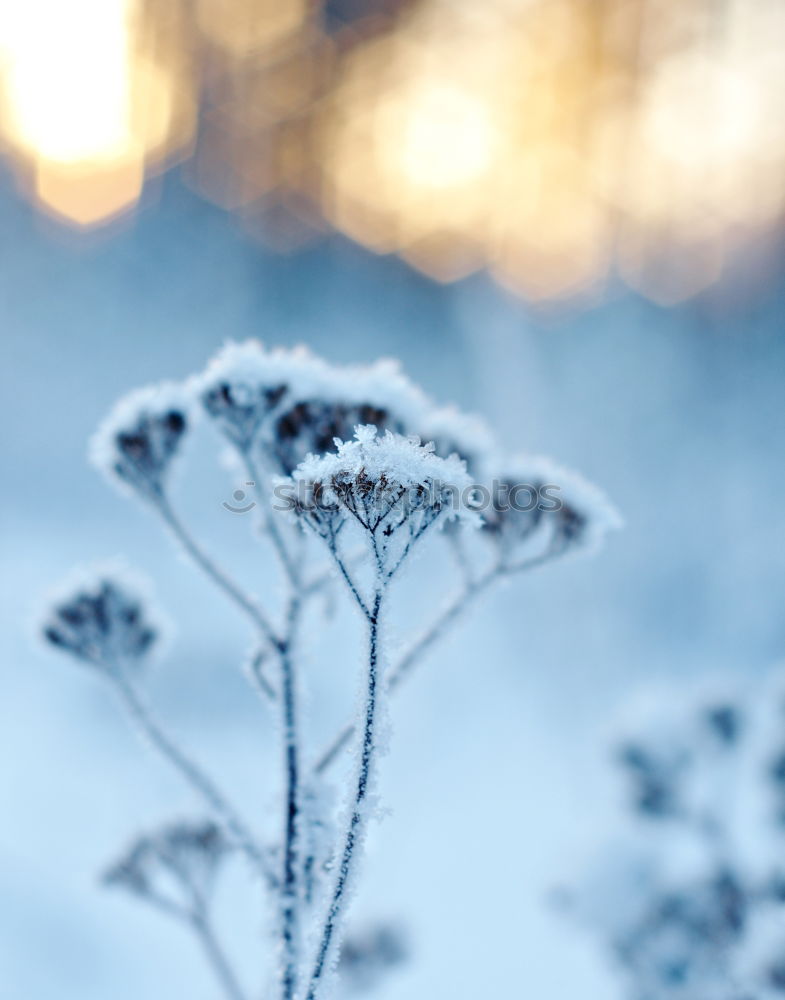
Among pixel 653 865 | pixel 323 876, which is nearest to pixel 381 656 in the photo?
pixel 323 876

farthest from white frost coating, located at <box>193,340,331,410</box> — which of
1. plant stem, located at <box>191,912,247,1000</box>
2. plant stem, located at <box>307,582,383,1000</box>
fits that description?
plant stem, located at <box>191,912,247,1000</box>

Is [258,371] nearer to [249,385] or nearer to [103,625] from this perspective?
[249,385]

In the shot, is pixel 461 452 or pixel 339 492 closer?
pixel 339 492

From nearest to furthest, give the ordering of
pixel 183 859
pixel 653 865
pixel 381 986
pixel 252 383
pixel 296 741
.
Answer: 1. pixel 296 741
2. pixel 252 383
3. pixel 183 859
4. pixel 381 986
5. pixel 653 865

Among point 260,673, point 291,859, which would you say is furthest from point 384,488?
point 291,859

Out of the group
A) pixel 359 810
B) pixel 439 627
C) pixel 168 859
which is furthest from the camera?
pixel 168 859

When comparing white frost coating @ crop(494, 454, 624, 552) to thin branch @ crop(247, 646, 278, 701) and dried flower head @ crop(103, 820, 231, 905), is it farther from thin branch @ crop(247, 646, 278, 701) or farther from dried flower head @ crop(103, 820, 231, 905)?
dried flower head @ crop(103, 820, 231, 905)

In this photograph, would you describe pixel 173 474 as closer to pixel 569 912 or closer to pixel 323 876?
pixel 323 876
